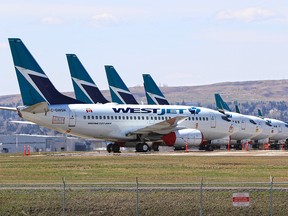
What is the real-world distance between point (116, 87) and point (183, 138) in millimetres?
14996

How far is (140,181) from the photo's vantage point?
45.8 meters

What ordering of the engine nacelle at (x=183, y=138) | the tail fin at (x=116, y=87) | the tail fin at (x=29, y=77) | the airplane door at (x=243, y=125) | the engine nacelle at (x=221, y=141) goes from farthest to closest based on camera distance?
1. the tail fin at (x=116, y=87)
2. the airplane door at (x=243, y=125)
3. the engine nacelle at (x=221, y=141)
4. the engine nacelle at (x=183, y=138)
5. the tail fin at (x=29, y=77)

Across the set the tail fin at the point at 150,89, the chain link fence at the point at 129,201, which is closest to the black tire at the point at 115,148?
the tail fin at the point at 150,89

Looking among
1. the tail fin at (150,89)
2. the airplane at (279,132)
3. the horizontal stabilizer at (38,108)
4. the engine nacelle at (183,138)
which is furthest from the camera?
the airplane at (279,132)

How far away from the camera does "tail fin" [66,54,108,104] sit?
8712 centimetres

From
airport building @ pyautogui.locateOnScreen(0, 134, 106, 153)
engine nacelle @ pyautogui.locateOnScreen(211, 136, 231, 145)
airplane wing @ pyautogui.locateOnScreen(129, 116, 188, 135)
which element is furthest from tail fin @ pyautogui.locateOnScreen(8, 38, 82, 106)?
airport building @ pyautogui.locateOnScreen(0, 134, 106, 153)

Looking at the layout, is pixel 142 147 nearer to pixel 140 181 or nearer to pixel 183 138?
pixel 183 138

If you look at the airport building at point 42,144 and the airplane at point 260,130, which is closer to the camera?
the airplane at point 260,130

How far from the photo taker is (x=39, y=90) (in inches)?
2928

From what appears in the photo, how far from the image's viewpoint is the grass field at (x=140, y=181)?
124 ft

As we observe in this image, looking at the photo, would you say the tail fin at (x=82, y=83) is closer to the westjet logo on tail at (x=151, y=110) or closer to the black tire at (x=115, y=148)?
the black tire at (x=115, y=148)

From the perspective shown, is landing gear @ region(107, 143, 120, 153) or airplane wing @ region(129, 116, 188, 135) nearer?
airplane wing @ region(129, 116, 188, 135)

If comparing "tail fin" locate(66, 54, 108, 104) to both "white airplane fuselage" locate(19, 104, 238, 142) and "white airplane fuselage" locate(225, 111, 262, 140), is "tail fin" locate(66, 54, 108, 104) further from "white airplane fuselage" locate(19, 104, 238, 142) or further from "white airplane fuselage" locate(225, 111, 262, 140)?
"white airplane fuselage" locate(225, 111, 262, 140)

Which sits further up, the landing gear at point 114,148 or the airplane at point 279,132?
the airplane at point 279,132
